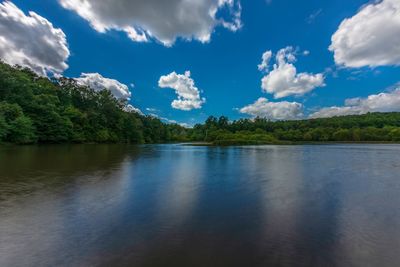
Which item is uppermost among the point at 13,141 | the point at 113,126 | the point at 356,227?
the point at 113,126

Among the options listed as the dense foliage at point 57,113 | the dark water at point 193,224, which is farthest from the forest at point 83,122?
the dark water at point 193,224

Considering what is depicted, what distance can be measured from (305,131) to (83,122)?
11315 centimetres

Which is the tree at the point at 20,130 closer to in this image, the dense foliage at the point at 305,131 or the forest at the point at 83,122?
the forest at the point at 83,122

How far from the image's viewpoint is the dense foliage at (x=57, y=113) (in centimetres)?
3822

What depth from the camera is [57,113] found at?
161 ft

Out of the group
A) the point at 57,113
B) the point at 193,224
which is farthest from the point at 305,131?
the point at 193,224

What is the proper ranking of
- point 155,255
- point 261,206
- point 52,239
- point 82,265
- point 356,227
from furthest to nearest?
point 261,206
point 356,227
point 52,239
point 155,255
point 82,265

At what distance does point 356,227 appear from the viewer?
6551 mm

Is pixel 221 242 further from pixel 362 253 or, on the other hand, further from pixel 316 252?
pixel 362 253

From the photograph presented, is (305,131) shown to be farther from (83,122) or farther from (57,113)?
(57,113)

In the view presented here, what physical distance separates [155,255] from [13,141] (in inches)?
1837

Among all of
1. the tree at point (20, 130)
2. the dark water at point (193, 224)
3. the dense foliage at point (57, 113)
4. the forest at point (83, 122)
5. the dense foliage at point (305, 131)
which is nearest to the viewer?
the dark water at point (193, 224)

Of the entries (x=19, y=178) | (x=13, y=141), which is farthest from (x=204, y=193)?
(x=13, y=141)

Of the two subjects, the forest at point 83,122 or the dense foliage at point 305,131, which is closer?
the forest at point 83,122
